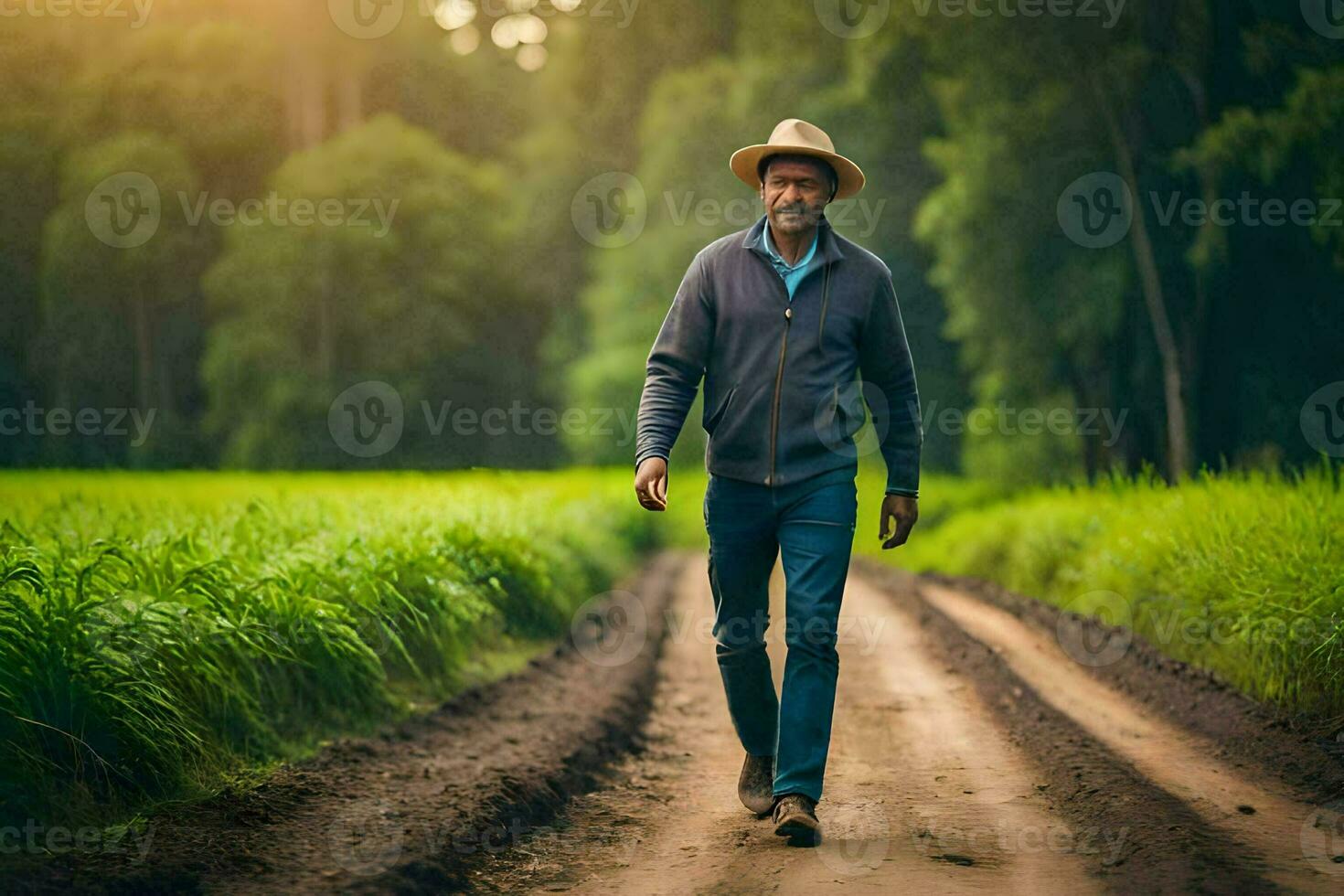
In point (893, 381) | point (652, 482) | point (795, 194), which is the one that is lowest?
point (652, 482)

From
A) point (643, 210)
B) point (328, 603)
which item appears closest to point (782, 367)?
point (328, 603)

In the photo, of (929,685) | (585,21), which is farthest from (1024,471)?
(585,21)

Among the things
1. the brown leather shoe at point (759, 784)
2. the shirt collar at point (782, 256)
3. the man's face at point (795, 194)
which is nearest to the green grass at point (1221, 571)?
the brown leather shoe at point (759, 784)

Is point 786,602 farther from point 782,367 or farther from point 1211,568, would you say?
point 1211,568

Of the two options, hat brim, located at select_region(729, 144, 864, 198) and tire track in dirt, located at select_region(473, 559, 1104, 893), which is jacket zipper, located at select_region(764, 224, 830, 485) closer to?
hat brim, located at select_region(729, 144, 864, 198)

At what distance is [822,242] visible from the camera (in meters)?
5.05

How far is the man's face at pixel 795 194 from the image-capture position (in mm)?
4941

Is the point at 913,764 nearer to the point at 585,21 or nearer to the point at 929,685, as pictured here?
the point at 929,685

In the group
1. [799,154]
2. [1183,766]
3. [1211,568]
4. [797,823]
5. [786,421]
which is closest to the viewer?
[797,823]

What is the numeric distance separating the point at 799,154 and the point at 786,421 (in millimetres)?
1047

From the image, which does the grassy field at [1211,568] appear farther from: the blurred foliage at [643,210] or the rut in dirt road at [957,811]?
the blurred foliage at [643,210]

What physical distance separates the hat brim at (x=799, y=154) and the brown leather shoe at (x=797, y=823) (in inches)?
90.9

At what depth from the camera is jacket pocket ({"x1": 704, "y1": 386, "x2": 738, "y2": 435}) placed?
16.3 feet

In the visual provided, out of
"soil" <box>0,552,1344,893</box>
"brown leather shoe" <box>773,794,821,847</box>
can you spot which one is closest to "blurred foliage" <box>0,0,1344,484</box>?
"soil" <box>0,552,1344,893</box>
